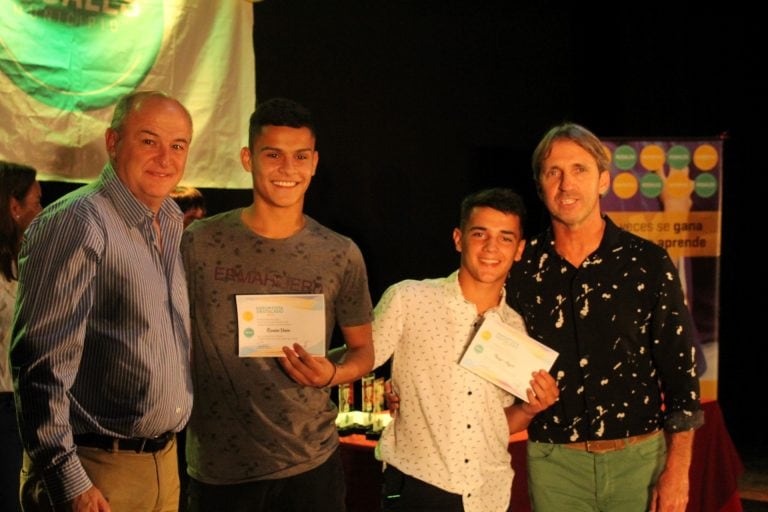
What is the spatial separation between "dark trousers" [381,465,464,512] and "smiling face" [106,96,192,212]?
1.20m

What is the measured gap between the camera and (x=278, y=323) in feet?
8.80

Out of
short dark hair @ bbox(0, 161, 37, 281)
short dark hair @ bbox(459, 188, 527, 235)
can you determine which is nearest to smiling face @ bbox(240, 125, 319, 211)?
short dark hair @ bbox(459, 188, 527, 235)

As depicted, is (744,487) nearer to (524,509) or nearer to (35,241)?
(524,509)

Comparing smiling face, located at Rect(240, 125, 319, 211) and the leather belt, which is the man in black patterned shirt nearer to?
the leather belt

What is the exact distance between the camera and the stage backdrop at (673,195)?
18.7 feet

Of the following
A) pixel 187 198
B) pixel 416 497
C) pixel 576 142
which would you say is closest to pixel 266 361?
pixel 416 497

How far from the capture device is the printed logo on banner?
4180 mm

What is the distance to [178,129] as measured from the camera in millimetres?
2576

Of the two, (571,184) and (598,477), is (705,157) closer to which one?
(571,184)

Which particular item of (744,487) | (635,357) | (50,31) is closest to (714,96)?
(744,487)

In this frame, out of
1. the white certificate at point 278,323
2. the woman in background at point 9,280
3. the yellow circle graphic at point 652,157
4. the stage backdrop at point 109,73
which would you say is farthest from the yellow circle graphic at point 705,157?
the woman in background at point 9,280

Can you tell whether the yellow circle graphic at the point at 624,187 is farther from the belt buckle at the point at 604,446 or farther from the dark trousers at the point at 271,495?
the dark trousers at the point at 271,495

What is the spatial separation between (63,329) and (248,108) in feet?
9.64

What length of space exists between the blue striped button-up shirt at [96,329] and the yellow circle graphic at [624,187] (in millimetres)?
3730
